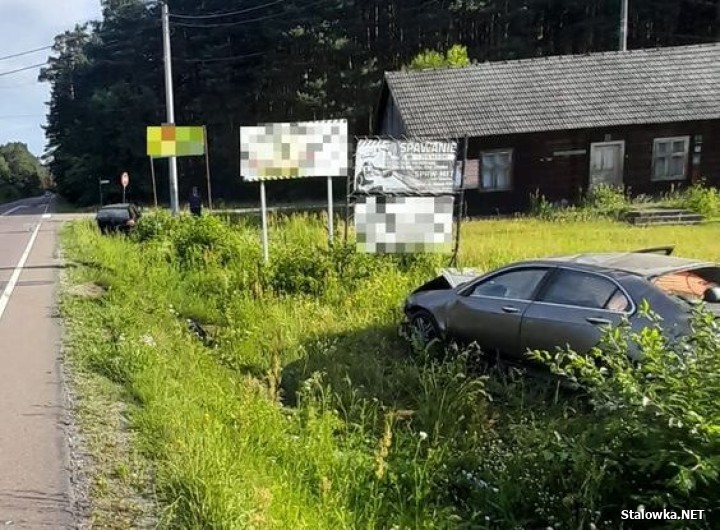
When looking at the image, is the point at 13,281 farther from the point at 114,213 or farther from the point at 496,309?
the point at 114,213

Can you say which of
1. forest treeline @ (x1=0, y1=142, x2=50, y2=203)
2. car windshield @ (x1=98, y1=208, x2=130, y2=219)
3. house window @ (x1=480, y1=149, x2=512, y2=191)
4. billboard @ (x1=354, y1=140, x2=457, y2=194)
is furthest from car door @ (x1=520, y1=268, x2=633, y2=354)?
forest treeline @ (x1=0, y1=142, x2=50, y2=203)

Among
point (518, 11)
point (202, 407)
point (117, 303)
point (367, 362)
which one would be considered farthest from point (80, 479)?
point (518, 11)

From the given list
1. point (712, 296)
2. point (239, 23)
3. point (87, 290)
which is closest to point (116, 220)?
point (87, 290)

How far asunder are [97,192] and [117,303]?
5367 centimetres

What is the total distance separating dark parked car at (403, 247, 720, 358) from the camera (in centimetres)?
566

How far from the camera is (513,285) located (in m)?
6.98

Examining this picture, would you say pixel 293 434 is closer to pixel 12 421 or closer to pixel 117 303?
pixel 12 421

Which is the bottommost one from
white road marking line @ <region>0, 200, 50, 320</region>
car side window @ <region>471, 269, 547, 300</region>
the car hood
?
white road marking line @ <region>0, 200, 50, 320</region>

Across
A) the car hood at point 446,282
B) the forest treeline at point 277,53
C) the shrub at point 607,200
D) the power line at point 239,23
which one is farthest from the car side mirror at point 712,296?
the power line at point 239,23

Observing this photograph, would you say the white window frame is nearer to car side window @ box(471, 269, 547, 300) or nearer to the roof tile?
the roof tile

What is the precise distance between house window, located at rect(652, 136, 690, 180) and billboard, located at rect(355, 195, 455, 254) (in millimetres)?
15242

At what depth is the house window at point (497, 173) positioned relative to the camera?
23.5m

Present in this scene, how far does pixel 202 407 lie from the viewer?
5559 millimetres

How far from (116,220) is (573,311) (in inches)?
813
